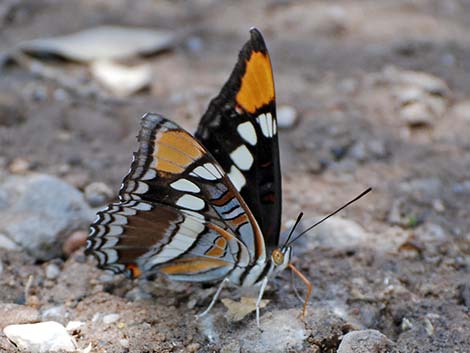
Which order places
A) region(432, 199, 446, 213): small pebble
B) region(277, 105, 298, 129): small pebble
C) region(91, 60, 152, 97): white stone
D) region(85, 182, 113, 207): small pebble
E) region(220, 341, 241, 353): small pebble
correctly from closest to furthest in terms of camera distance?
region(220, 341, 241, 353): small pebble → region(85, 182, 113, 207): small pebble → region(432, 199, 446, 213): small pebble → region(277, 105, 298, 129): small pebble → region(91, 60, 152, 97): white stone

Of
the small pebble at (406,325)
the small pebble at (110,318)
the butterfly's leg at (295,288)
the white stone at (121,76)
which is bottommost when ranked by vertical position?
the small pebble at (406,325)

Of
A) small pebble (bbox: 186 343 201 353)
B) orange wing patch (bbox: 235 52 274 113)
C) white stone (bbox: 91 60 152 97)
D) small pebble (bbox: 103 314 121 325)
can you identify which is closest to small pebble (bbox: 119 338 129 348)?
small pebble (bbox: 103 314 121 325)

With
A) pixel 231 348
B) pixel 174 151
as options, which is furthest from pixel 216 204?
pixel 231 348

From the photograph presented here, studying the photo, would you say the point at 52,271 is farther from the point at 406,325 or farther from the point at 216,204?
the point at 406,325

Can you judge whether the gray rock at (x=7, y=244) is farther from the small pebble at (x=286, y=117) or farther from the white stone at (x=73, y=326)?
the small pebble at (x=286, y=117)

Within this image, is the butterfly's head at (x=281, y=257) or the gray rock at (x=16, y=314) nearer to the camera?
the gray rock at (x=16, y=314)

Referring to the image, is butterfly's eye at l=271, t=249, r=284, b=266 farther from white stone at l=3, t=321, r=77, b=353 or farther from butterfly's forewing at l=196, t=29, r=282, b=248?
white stone at l=3, t=321, r=77, b=353

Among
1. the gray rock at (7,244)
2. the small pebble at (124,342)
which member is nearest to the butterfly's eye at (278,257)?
the small pebble at (124,342)
